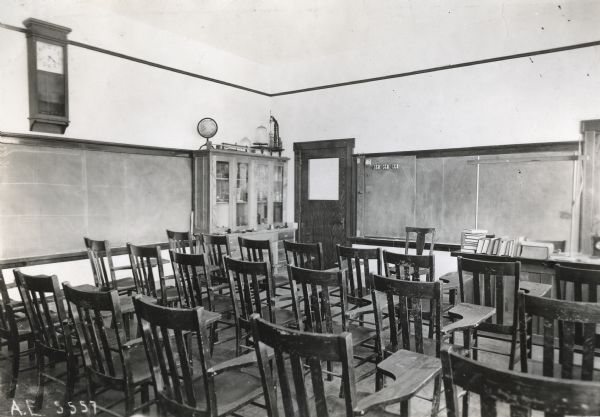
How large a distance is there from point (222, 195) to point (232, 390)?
4.09m

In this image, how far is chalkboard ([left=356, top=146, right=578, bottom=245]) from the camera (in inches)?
192

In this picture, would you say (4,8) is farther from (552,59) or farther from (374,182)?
(552,59)

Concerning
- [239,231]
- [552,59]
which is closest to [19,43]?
[239,231]

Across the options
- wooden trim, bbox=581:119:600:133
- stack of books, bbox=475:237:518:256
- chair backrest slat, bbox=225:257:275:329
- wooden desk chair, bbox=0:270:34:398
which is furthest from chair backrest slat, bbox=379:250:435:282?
wooden trim, bbox=581:119:600:133

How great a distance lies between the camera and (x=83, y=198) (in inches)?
185

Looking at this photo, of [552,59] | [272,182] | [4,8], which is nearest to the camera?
[4,8]

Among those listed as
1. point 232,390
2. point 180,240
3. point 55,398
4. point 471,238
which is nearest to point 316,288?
point 232,390

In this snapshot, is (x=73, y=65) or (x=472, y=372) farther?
(x=73, y=65)

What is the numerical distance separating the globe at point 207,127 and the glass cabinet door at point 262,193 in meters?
0.83

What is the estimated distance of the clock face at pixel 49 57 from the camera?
4.18 meters

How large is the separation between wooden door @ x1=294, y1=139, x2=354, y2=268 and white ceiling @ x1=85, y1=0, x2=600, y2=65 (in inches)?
61.9

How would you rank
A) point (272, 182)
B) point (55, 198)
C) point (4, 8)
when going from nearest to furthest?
1. point (4, 8)
2. point (55, 198)
3. point (272, 182)

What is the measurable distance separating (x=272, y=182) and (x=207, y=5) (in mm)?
2675

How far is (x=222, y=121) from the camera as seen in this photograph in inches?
250
